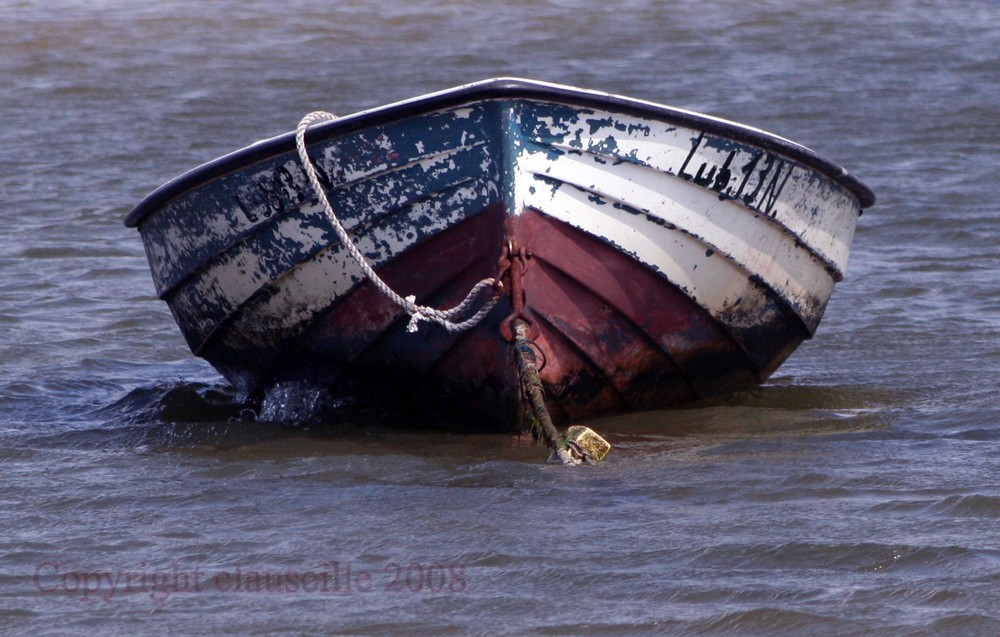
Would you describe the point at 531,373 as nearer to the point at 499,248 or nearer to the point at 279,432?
the point at 499,248

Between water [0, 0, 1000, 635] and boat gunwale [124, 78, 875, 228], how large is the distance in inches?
35.5

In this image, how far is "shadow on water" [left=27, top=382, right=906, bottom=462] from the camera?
5.09 metres

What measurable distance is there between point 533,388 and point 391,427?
71cm

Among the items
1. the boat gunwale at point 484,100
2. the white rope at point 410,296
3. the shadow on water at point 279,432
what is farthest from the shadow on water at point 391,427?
the boat gunwale at point 484,100

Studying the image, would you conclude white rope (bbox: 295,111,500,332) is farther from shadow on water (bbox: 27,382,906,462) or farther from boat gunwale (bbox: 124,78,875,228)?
shadow on water (bbox: 27,382,906,462)

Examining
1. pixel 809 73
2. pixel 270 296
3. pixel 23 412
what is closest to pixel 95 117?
pixel 809 73

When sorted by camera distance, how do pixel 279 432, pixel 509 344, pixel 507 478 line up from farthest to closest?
pixel 279 432 < pixel 509 344 < pixel 507 478

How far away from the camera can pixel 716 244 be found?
16.6ft

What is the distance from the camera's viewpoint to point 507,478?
15.2 feet

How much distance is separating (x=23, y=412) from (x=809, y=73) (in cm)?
876

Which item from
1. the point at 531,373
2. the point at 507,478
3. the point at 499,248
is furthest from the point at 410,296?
the point at 507,478

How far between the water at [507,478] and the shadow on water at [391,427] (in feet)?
0.05

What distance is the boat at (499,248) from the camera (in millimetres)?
4723

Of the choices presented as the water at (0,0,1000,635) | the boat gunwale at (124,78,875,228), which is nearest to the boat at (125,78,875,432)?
the boat gunwale at (124,78,875,228)
